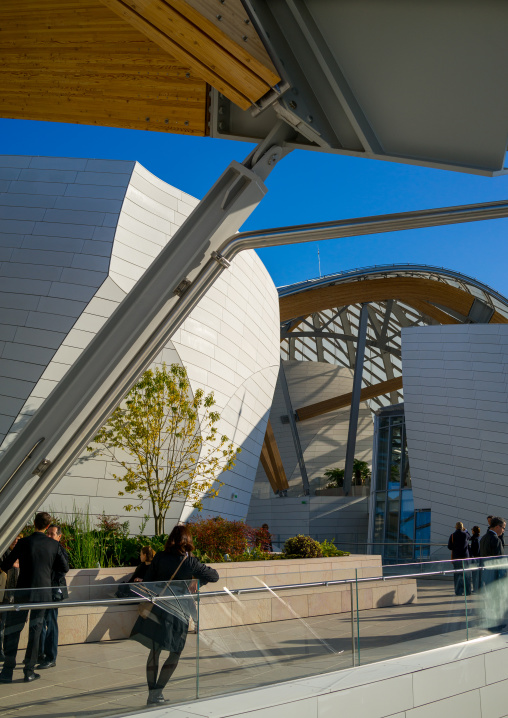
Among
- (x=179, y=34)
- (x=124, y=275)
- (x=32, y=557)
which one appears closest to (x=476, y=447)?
(x=124, y=275)

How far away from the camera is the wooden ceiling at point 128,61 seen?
14.9 feet

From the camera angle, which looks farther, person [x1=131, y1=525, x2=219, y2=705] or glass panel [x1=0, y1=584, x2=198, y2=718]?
Result: person [x1=131, y1=525, x2=219, y2=705]

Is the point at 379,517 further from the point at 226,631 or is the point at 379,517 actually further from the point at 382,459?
the point at 226,631

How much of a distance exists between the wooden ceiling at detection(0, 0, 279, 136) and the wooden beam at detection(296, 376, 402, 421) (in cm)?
3078

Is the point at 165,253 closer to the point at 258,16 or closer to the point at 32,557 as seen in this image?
the point at 258,16

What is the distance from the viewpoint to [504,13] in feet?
14.6

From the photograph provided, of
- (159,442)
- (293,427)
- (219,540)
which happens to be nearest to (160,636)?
(219,540)

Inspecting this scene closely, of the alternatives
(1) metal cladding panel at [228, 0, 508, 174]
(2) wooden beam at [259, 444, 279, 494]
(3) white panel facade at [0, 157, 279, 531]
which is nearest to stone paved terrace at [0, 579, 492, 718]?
(1) metal cladding panel at [228, 0, 508, 174]

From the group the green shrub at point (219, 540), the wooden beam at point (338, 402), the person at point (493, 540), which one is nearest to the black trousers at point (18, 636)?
the green shrub at point (219, 540)

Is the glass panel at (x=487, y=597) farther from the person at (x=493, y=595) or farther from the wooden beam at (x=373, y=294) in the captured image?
the wooden beam at (x=373, y=294)

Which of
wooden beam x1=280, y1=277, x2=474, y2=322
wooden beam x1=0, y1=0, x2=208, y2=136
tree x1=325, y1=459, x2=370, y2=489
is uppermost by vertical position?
wooden beam x1=280, y1=277, x2=474, y2=322

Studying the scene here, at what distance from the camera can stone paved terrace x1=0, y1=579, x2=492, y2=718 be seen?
13.4ft

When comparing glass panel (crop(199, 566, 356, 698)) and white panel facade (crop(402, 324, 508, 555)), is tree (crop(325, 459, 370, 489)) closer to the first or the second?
white panel facade (crop(402, 324, 508, 555))

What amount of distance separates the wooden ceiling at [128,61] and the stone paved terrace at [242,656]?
163 inches
